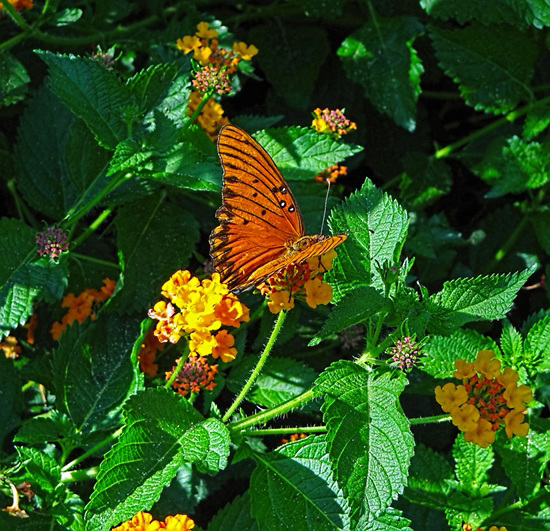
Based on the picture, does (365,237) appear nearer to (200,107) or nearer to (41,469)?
(200,107)

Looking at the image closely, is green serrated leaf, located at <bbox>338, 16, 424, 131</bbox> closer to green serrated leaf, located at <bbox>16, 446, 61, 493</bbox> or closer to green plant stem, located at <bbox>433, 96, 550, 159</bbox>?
green plant stem, located at <bbox>433, 96, 550, 159</bbox>

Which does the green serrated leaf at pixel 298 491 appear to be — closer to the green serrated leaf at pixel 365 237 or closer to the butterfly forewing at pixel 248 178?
the green serrated leaf at pixel 365 237

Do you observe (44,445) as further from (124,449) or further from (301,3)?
(301,3)

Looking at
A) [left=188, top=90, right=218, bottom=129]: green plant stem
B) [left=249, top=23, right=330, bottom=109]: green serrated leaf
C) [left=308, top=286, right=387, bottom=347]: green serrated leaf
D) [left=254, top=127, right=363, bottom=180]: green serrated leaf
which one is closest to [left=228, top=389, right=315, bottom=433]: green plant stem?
[left=308, top=286, right=387, bottom=347]: green serrated leaf

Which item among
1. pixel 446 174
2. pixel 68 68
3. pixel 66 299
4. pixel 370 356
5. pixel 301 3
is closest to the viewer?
pixel 370 356

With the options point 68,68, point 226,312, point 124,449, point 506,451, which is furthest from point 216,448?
point 68,68

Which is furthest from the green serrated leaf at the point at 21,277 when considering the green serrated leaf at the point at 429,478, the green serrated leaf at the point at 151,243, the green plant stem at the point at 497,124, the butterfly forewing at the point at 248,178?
the green plant stem at the point at 497,124
